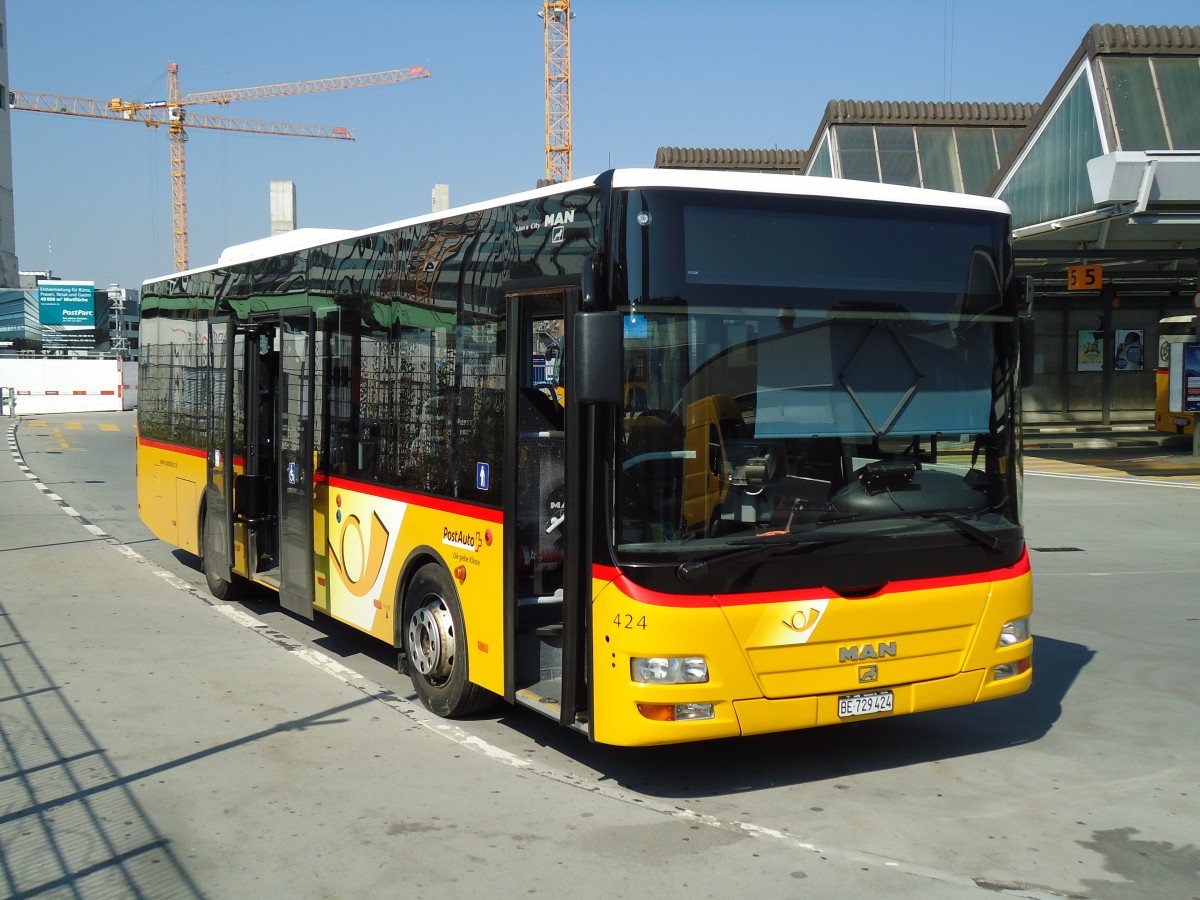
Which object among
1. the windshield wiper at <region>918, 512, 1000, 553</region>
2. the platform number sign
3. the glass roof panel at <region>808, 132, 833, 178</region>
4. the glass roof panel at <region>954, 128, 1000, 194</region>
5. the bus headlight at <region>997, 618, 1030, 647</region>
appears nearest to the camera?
the windshield wiper at <region>918, 512, 1000, 553</region>

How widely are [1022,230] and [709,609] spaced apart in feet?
75.4

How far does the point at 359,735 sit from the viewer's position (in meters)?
7.36

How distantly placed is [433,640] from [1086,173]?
2033cm

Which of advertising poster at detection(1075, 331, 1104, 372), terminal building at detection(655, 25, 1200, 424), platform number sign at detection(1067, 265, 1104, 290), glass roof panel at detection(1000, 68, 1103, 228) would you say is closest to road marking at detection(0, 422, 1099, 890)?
terminal building at detection(655, 25, 1200, 424)

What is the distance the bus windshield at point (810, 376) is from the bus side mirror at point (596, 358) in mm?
159

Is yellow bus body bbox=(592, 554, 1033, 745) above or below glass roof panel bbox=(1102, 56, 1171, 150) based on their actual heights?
below

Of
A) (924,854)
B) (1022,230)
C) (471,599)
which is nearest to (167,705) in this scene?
(471,599)

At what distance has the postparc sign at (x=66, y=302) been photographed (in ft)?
290

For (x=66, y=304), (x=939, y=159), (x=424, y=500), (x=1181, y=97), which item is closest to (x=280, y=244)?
(x=424, y=500)

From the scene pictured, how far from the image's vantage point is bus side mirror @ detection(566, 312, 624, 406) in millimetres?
5664

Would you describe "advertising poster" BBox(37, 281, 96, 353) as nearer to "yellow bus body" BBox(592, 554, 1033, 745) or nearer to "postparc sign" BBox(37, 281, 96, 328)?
"postparc sign" BBox(37, 281, 96, 328)

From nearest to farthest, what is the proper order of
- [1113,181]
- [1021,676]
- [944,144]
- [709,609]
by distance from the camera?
1. [709,609]
2. [1021,676]
3. [1113,181]
4. [944,144]

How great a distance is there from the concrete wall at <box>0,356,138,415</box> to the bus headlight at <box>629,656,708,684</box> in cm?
5505

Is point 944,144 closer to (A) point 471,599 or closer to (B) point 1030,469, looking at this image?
(B) point 1030,469
